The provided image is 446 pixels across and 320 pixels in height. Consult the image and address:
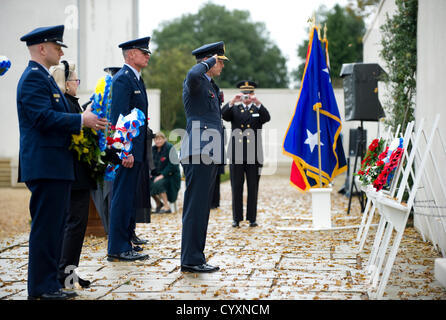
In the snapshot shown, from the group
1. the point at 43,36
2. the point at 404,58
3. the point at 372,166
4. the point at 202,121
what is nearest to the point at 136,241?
the point at 202,121

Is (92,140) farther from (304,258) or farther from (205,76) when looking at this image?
(304,258)

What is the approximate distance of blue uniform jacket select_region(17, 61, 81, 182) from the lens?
3.93 m

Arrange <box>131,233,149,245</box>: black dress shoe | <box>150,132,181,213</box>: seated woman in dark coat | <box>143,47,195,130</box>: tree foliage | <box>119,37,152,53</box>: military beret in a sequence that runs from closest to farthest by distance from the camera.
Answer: <box>119,37,152,53</box>: military beret < <box>131,233,149,245</box>: black dress shoe < <box>150,132,181,213</box>: seated woman in dark coat < <box>143,47,195,130</box>: tree foliage

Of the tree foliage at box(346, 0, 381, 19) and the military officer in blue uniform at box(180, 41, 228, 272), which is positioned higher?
the tree foliage at box(346, 0, 381, 19)

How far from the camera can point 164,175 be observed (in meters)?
10.9

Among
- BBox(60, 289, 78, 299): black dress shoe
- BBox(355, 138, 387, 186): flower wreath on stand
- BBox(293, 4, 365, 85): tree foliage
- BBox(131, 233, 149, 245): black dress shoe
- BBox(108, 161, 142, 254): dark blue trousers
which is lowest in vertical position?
BBox(131, 233, 149, 245): black dress shoe

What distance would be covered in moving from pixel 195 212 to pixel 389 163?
1.77m

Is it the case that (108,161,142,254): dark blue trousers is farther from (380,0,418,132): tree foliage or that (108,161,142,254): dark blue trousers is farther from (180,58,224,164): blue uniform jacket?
(380,0,418,132): tree foliage

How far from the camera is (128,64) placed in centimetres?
587

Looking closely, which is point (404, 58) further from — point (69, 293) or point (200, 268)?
point (69, 293)

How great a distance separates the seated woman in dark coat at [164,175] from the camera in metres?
10.8

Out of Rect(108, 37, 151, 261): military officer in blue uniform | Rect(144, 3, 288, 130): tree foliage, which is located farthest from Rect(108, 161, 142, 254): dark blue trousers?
Rect(144, 3, 288, 130): tree foliage

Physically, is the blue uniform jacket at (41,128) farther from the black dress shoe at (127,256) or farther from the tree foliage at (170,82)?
the tree foliage at (170,82)

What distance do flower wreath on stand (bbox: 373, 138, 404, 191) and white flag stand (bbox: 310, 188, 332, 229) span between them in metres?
2.72
